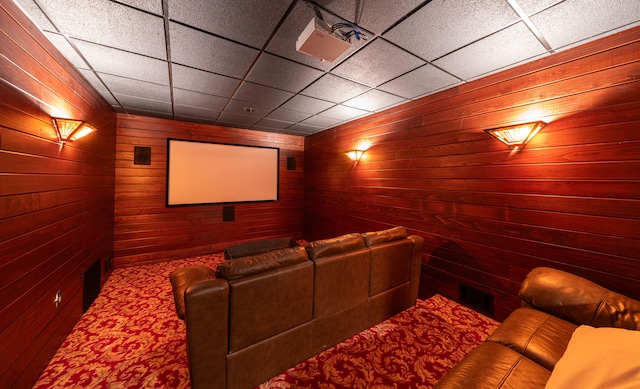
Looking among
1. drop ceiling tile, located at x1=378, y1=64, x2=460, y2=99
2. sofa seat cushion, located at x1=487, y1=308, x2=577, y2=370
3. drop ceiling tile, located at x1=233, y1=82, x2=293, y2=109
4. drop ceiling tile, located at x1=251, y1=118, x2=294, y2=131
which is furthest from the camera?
drop ceiling tile, located at x1=251, y1=118, x2=294, y2=131

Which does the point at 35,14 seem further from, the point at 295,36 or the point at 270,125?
the point at 270,125

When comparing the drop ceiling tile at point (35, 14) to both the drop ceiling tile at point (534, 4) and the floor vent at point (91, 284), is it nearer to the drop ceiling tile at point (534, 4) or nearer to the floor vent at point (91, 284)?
the floor vent at point (91, 284)

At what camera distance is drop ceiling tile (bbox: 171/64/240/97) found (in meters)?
2.39

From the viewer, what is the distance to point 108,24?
5.44 ft

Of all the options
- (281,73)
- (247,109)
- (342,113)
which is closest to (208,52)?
(281,73)

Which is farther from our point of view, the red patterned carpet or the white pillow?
the red patterned carpet

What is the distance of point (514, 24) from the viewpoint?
5.28ft

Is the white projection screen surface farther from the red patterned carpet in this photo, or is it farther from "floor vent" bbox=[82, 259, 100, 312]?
the red patterned carpet

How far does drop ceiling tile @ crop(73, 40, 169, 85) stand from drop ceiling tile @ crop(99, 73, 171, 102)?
0.43 ft

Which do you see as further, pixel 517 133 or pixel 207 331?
pixel 517 133

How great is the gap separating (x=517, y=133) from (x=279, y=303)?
2.46m

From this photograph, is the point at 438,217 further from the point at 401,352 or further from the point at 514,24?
the point at 514,24

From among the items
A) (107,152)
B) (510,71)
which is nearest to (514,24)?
(510,71)

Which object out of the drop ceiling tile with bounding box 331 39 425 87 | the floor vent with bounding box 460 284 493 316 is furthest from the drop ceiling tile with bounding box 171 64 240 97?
the floor vent with bounding box 460 284 493 316
